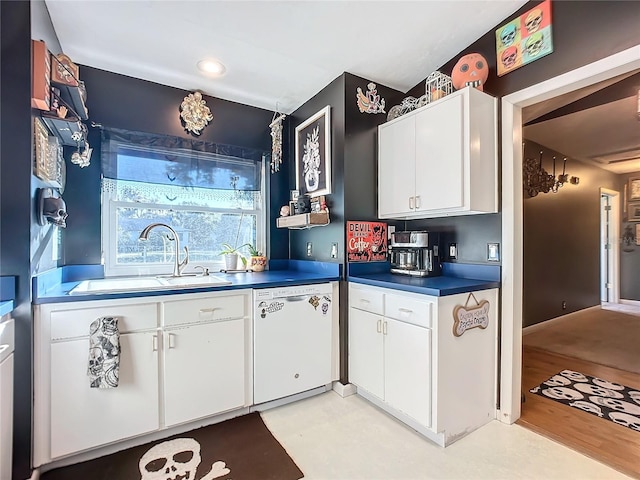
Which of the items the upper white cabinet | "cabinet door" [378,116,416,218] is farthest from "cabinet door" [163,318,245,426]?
the upper white cabinet

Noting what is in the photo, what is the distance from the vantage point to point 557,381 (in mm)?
2658

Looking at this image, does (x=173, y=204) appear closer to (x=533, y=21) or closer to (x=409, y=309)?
(x=409, y=309)

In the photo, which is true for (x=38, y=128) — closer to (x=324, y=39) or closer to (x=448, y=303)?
(x=324, y=39)

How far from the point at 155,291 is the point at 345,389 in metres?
1.58

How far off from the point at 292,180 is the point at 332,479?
244cm

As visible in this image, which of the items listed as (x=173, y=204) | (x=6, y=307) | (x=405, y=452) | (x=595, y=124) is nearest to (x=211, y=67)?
(x=173, y=204)

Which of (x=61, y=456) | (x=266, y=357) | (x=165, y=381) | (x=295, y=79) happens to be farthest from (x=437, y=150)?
(x=61, y=456)

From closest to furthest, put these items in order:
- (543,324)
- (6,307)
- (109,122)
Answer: (6,307), (109,122), (543,324)

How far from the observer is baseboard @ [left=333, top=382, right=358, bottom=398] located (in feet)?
8.04

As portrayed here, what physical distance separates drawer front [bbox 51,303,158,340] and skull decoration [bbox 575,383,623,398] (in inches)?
127

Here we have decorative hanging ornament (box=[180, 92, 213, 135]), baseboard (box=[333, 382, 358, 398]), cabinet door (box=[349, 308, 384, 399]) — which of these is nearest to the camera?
cabinet door (box=[349, 308, 384, 399])

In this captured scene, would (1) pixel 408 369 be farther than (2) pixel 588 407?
No

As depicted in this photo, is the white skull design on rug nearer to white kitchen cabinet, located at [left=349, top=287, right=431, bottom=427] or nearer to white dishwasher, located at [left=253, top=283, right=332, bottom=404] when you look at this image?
white dishwasher, located at [left=253, top=283, right=332, bottom=404]

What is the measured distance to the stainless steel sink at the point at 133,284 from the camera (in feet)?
5.95
